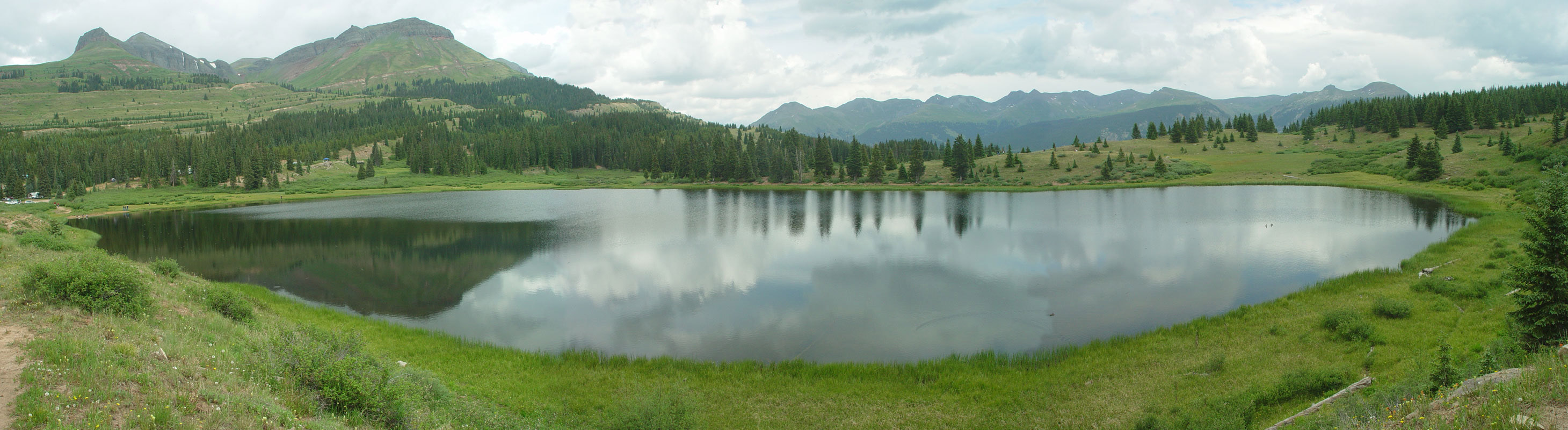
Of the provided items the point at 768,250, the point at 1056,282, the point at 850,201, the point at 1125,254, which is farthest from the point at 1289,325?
the point at 850,201

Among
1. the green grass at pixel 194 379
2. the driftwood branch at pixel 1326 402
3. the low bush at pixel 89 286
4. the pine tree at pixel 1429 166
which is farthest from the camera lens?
the pine tree at pixel 1429 166

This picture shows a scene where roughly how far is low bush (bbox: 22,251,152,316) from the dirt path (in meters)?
2.22

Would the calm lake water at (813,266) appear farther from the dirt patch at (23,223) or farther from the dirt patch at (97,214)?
the dirt patch at (97,214)

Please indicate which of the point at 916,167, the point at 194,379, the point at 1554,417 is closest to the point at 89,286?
the point at 194,379

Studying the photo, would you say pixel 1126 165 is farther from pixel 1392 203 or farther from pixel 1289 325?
pixel 1289 325

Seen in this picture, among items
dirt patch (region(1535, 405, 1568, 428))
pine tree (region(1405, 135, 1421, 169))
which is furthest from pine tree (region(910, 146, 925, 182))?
dirt patch (region(1535, 405, 1568, 428))

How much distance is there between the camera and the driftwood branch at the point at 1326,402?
9.83 metres

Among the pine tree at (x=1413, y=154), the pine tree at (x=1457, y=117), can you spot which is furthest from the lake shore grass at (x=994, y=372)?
the pine tree at (x=1457, y=117)

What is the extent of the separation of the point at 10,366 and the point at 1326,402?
63.2ft

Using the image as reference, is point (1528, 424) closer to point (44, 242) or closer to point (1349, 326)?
point (1349, 326)

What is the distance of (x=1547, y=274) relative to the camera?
11172 mm

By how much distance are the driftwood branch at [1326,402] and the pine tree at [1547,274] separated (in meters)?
2.88

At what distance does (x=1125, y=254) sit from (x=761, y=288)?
18402 millimetres

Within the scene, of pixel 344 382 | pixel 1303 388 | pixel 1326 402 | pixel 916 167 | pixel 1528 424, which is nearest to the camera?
pixel 1528 424
